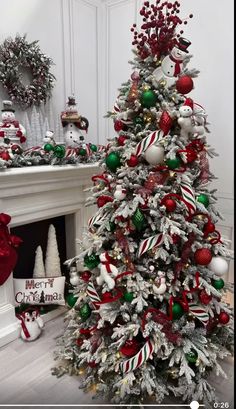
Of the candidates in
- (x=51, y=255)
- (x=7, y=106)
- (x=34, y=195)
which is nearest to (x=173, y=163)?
(x=34, y=195)

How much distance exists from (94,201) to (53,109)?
1.08 meters

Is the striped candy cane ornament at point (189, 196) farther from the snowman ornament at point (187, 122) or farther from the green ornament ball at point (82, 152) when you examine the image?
the green ornament ball at point (82, 152)

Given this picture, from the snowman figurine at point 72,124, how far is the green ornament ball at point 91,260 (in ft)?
2.99

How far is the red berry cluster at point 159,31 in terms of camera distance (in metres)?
1.23

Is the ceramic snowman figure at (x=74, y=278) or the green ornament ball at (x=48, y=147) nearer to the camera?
the ceramic snowman figure at (x=74, y=278)

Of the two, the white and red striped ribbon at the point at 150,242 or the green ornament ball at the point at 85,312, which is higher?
the white and red striped ribbon at the point at 150,242

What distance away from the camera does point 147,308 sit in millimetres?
1320

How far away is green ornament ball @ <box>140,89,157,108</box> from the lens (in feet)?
4.11

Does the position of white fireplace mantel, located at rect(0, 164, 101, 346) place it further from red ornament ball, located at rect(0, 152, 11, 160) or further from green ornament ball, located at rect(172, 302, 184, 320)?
green ornament ball, located at rect(172, 302, 184, 320)

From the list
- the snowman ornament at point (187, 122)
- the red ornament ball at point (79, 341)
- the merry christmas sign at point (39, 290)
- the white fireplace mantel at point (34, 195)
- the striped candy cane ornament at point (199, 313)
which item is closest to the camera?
the snowman ornament at point (187, 122)

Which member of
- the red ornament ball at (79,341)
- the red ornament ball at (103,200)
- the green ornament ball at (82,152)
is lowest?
the red ornament ball at (79,341)

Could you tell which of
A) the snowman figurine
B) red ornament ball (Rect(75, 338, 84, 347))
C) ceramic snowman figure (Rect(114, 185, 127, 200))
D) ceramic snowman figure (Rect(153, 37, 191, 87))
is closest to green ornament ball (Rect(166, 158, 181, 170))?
ceramic snowman figure (Rect(114, 185, 127, 200))

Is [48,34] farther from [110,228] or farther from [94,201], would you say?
[110,228]

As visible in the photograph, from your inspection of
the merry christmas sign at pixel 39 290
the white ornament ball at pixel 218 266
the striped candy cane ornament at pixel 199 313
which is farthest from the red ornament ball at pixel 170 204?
the merry christmas sign at pixel 39 290
